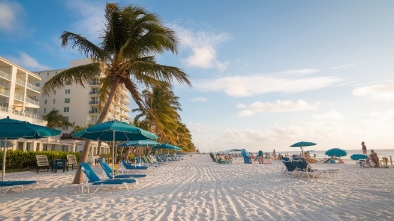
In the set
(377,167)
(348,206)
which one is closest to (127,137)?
(348,206)

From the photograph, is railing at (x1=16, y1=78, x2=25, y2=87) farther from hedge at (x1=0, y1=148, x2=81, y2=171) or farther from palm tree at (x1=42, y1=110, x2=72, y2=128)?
hedge at (x1=0, y1=148, x2=81, y2=171)

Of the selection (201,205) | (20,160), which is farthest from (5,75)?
(201,205)

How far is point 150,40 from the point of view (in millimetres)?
10039

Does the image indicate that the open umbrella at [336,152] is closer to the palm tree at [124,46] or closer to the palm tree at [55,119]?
the palm tree at [124,46]

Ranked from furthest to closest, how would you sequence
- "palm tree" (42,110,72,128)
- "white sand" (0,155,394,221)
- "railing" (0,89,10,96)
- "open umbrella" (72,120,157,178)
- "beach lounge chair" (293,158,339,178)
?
"palm tree" (42,110,72,128) < "railing" (0,89,10,96) < "beach lounge chair" (293,158,339,178) < "open umbrella" (72,120,157,178) < "white sand" (0,155,394,221)

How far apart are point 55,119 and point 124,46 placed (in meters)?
47.1

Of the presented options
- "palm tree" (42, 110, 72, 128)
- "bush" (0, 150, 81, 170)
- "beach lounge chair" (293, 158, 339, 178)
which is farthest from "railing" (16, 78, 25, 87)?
"beach lounge chair" (293, 158, 339, 178)

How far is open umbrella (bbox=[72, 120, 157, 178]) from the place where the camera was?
7.89 metres

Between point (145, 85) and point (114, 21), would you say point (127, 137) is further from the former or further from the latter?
point (114, 21)

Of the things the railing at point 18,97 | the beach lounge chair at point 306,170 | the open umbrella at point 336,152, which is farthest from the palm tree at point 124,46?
the railing at point 18,97

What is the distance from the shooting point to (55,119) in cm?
4956

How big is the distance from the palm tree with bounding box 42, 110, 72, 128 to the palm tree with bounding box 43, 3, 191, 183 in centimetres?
4429

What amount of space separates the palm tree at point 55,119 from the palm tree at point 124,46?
44.3 m

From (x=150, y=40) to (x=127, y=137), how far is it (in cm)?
382
